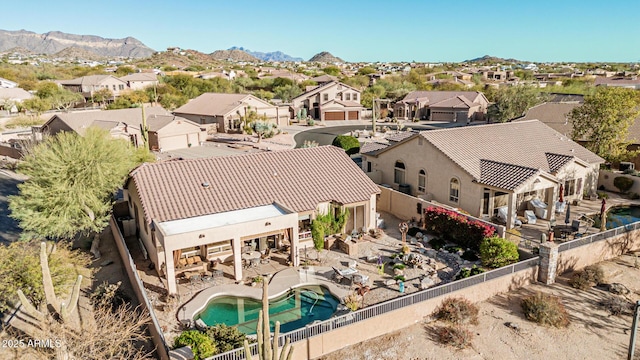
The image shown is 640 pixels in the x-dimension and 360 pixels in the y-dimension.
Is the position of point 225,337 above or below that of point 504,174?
below

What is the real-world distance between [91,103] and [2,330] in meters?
84.3

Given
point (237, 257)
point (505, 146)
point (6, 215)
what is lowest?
point (6, 215)

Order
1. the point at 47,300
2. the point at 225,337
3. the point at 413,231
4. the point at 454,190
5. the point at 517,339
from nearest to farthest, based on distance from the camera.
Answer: the point at 47,300 < the point at 225,337 < the point at 517,339 < the point at 413,231 < the point at 454,190

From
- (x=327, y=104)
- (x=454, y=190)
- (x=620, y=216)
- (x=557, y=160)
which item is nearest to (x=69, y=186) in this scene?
(x=454, y=190)

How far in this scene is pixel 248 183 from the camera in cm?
2564

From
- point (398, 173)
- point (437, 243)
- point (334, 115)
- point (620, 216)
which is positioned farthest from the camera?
point (334, 115)

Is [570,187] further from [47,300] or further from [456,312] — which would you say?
[47,300]

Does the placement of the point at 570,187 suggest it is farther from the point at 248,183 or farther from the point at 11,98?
the point at 11,98

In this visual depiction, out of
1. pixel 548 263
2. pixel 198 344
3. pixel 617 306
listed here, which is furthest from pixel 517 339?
pixel 198 344

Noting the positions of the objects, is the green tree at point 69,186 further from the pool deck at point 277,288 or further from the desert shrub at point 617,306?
the desert shrub at point 617,306

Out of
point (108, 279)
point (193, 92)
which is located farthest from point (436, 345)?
point (193, 92)

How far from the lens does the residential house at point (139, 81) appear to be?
338ft

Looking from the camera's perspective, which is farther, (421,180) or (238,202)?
(421,180)

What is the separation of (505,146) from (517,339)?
1796cm
